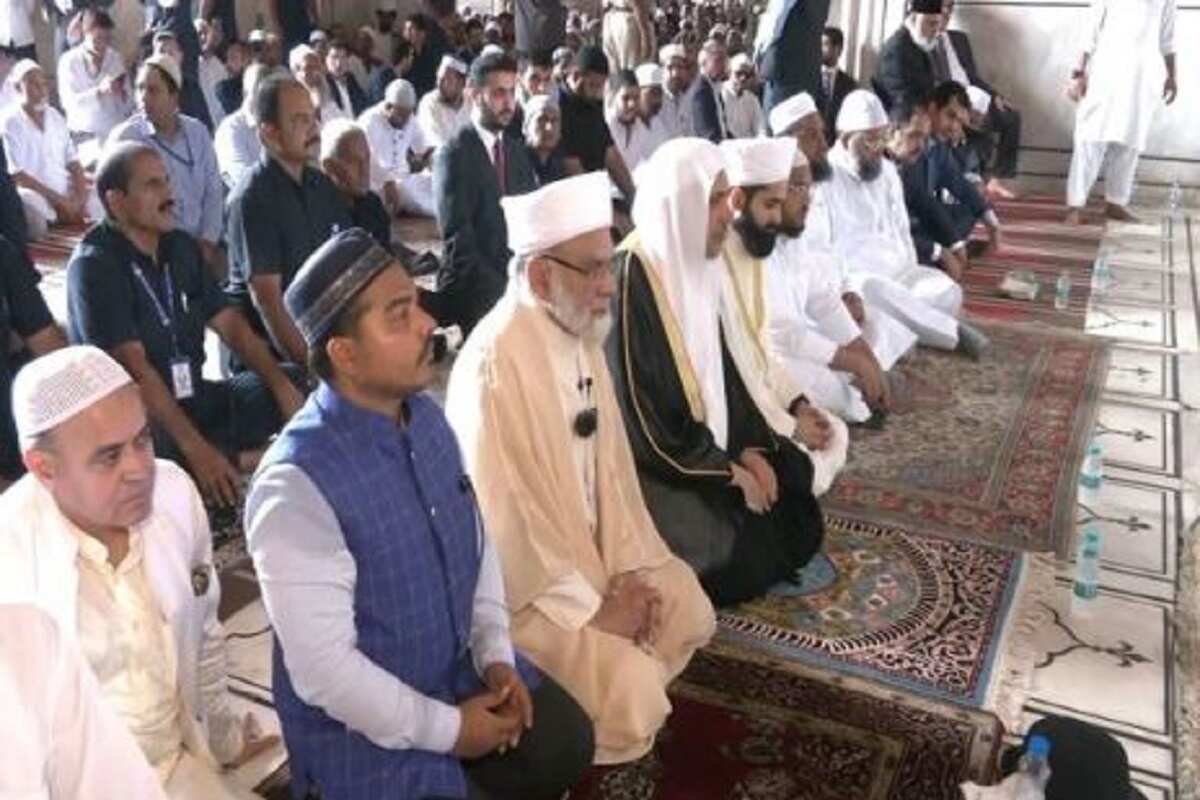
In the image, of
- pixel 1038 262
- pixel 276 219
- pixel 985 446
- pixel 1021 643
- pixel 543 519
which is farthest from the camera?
pixel 1038 262

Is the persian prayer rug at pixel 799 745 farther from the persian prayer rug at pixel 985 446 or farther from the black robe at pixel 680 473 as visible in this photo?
the persian prayer rug at pixel 985 446

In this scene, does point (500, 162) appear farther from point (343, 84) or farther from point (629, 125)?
point (343, 84)

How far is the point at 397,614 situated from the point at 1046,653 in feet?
5.26

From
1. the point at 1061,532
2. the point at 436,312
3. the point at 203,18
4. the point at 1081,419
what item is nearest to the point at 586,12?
the point at 203,18

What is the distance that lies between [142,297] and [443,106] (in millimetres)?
4913

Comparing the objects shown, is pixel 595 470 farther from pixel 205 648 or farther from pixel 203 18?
pixel 203 18

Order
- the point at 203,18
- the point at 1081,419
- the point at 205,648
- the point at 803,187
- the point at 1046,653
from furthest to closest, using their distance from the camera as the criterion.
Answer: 1. the point at 203,18
2. the point at 1081,419
3. the point at 803,187
4. the point at 1046,653
5. the point at 205,648

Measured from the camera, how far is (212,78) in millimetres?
8750

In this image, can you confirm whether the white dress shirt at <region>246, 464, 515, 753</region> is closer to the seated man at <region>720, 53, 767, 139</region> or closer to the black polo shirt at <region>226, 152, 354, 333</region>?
the black polo shirt at <region>226, 152, 354, 333</region>

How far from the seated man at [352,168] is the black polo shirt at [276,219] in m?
0.43

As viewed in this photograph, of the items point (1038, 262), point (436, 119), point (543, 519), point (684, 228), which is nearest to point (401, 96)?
point (436, 119)

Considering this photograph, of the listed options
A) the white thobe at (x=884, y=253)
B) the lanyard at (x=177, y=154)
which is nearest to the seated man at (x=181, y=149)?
the lanyard at (x=177, y=154)

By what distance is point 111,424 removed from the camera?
4.97 feet

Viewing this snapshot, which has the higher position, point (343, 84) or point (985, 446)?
point (343, 84)
